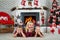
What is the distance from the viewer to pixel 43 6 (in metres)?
7.29

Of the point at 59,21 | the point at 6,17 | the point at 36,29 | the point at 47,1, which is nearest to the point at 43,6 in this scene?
the point at 47,1

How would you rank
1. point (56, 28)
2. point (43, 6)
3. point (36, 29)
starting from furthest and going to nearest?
point (43, 6) → point (56, 28) → point (36, 29)

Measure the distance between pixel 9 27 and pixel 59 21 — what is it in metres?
1.70

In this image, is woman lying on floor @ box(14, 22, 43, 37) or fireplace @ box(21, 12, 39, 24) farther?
fireplace @ box(21, 12, 39, 24)

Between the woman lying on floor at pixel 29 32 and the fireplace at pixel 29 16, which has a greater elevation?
the fireplace at pixel 29 16

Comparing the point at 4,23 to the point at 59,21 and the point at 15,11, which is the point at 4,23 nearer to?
the point at 15,11

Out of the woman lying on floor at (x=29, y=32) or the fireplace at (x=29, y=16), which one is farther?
the fireplace at (x=29, y=16)

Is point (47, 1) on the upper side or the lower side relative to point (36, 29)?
upper

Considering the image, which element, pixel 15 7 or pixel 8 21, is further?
pixel 15 7

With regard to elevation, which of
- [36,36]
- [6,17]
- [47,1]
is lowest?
[36,36]

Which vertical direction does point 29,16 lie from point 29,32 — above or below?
above

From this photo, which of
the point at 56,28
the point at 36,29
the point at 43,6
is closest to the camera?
the point at 36,29

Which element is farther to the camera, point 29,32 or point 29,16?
point 29,16

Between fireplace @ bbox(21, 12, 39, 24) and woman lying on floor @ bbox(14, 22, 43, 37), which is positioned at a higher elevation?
fireplace @ bbox(21, 12, 39, 24)
